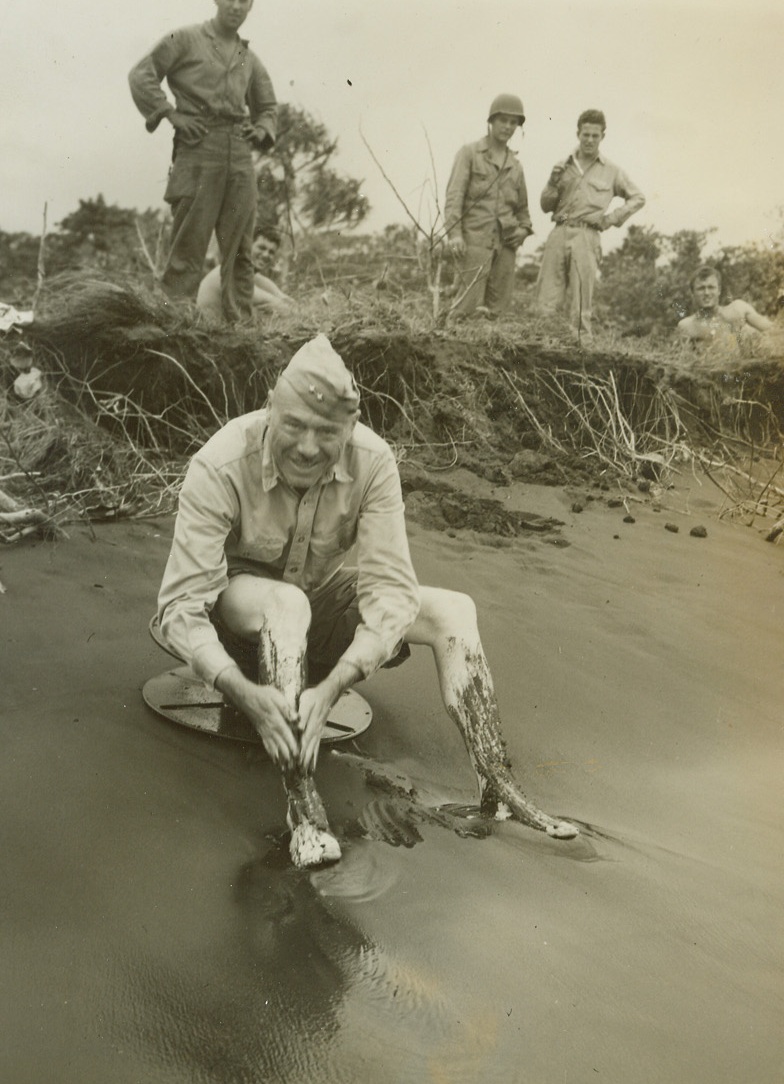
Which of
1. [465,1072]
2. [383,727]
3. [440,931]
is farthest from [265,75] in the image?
[465,1072]

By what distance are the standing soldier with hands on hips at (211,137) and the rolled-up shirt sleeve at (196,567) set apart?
211cm

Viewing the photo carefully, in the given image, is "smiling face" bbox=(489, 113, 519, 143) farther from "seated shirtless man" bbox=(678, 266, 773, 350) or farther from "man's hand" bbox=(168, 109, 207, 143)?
"man's hand" bbox=(168, 109, 207, 143)

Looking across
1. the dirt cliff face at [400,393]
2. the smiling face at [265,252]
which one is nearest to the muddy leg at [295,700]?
the dirt cliff face at [400,393]

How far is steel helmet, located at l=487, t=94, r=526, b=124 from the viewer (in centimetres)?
399

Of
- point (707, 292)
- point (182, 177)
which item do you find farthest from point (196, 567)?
point (707, 292)

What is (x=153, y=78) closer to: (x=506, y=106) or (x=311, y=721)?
(x=506, y=106)

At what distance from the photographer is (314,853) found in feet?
7.33

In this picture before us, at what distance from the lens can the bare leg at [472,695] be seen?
2.59 meters

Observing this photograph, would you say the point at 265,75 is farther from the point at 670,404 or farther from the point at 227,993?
the point at 227,993

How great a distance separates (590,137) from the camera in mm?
3814

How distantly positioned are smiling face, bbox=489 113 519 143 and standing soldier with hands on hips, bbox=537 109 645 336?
30 cm

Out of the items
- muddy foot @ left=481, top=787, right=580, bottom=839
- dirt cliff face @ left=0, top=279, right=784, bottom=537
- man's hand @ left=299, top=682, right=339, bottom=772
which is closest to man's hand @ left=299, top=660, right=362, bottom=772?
man's hand @ left=299, top=682, right=339, bottom=772

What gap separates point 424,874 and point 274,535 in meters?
0.93

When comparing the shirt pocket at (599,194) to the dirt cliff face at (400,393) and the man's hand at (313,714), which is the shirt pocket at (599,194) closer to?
the dirt cliff face at (400,393)
